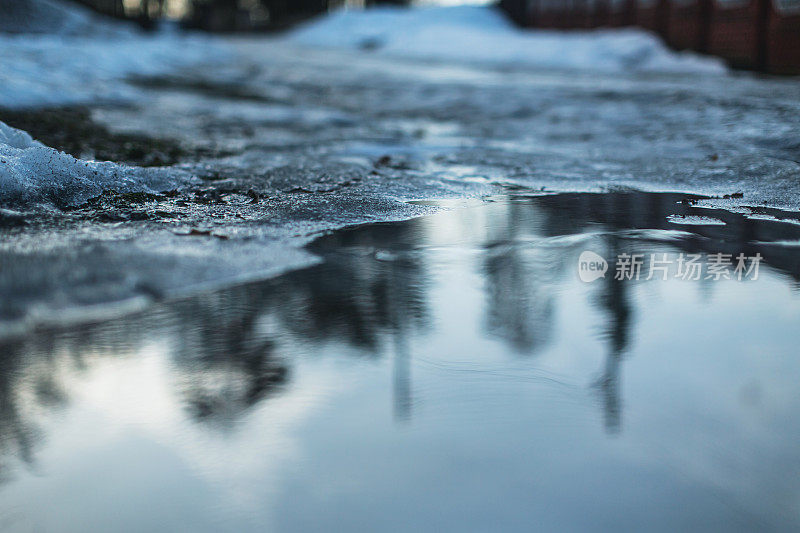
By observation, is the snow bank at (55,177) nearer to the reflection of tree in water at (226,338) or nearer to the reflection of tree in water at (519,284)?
the reflection of tree in water at (226,338)

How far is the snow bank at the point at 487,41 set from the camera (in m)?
13.9

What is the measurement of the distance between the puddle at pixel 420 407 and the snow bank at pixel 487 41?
37.2ft

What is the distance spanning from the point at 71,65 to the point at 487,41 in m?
12.0

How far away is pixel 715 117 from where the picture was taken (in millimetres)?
5848

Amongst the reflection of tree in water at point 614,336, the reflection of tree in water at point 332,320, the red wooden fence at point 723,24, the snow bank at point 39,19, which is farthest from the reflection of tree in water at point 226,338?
the snow bank at point 39,19

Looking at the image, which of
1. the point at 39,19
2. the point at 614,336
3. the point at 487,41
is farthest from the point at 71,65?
the point at 487,41

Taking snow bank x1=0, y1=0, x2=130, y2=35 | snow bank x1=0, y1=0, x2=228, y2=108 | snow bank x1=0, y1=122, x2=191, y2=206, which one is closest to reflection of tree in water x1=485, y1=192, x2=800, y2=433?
snow bank x1=0, y1=122, x2=191, y2=206

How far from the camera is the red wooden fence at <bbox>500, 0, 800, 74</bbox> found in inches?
460

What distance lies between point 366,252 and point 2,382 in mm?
1237

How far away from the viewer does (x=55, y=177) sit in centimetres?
313

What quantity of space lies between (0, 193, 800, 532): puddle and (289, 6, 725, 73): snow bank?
1134 centimetres

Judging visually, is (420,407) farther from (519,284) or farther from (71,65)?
(71,65)
